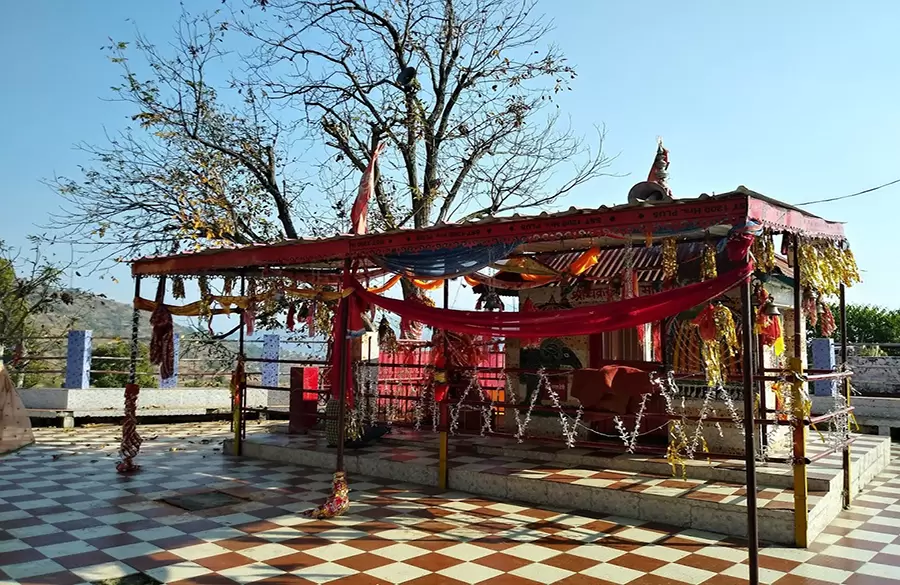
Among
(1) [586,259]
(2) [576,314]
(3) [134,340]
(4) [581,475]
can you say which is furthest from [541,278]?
(3) [134,340]

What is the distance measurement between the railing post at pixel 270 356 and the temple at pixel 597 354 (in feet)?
13.6

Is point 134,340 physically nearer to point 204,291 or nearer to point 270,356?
point 204,291

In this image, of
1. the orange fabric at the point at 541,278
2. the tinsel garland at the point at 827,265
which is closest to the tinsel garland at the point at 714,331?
the tinsel garland at the point at 827,265

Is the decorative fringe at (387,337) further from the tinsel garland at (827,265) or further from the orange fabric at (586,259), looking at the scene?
the tinsel garland at (827,265)

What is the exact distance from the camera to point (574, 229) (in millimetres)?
5008

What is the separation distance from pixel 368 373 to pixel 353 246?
318 centimetres

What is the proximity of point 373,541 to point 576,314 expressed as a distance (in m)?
2.39

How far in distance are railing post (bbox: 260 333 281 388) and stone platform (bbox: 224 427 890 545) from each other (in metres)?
5.50

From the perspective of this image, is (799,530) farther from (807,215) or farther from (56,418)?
(56,418)

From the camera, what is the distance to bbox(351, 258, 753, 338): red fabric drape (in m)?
4.57

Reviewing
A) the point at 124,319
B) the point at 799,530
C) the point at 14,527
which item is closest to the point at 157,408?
the point at 14,527

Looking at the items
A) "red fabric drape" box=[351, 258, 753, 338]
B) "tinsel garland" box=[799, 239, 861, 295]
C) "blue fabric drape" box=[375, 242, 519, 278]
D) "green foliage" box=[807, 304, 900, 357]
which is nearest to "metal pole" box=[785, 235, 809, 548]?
"tinsel garland" box=[799, 239, 861, 295]

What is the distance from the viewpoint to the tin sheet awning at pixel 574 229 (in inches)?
176

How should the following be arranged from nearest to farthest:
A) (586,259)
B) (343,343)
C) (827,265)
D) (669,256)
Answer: (669,256), (827,265), (586,259), (343,343)
